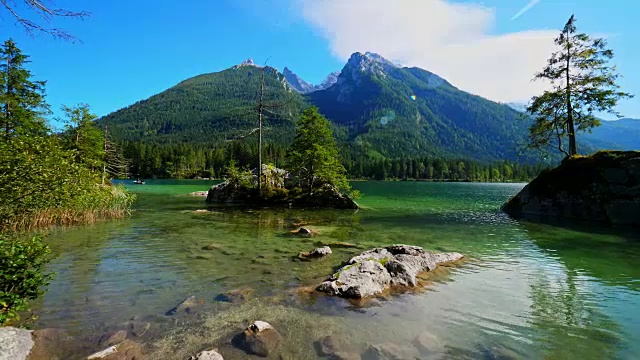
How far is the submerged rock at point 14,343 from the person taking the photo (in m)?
6.08

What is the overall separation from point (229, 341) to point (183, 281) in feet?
16.7

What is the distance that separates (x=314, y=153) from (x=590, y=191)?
27.6 m

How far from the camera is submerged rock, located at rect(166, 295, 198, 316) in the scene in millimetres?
8641

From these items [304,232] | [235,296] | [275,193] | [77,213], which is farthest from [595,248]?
[77,213]

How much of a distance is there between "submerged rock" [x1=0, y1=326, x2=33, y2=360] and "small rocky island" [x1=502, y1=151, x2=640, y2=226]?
119 feet

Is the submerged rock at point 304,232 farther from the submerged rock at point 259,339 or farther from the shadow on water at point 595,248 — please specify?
the submerged rock at point 259,339

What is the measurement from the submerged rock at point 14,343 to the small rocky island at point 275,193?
110ft

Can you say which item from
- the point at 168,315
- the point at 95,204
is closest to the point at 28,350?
the point at 168,315

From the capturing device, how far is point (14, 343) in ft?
20.9

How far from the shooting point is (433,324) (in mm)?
8094

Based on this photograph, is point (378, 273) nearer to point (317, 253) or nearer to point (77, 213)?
point (317, 253)

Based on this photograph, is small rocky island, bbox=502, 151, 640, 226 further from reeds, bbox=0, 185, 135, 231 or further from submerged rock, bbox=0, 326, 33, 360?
reeds, bbox=0, 185, 135, 231

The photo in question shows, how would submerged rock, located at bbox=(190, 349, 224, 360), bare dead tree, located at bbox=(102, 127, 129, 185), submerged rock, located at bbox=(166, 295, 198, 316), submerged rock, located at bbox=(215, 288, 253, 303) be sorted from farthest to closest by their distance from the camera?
1. bare dead tree, located at bbox=(102, 127, 129, 185)
2. submerged rock, located at bbox=(215, 288, 253, 303)
3. submerged rock, located at bbox=(166, 295, 198, 316)
4. submerged rock, located at bbox=(190, 349, 224, 360)

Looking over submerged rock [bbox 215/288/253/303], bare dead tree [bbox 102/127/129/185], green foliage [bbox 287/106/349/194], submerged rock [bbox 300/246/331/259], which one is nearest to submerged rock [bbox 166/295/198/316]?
submerged rock [bbox 215/288/253/303]
